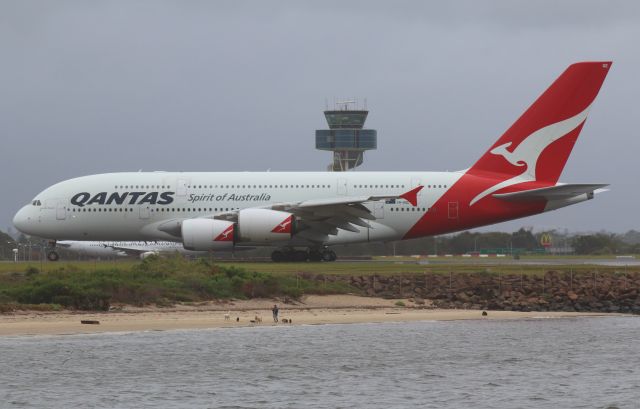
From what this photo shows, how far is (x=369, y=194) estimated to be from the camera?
52656 millimetres

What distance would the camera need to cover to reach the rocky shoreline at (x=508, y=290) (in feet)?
135

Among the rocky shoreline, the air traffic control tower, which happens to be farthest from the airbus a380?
the air traffic control tower

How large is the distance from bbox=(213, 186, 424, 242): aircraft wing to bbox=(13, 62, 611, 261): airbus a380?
3.5 inches

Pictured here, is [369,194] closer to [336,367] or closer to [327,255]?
[327,255]

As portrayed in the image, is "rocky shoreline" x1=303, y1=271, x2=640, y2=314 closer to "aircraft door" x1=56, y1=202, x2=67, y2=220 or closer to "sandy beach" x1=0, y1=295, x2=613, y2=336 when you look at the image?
"sandy beach" x1=0, y1=295, x2=613, y2=336

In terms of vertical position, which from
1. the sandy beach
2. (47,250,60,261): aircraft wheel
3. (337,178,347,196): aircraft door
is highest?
(337,178,347,196): aircraft door

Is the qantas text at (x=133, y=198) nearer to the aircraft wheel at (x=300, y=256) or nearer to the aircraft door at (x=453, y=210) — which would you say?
the aircraft wheel at (x=300, y=256)

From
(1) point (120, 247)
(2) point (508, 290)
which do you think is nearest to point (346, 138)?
(1) point (120, 247)

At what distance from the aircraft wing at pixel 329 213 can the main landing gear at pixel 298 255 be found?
116 centimetres

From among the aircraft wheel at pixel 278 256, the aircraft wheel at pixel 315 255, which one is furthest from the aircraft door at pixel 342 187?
the aircraft wheel at pixel 278 256

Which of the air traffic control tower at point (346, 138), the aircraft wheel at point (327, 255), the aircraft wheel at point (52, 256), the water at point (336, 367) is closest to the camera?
the water at point (336, 367)

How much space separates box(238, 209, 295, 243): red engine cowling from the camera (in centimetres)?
Answer: 5053

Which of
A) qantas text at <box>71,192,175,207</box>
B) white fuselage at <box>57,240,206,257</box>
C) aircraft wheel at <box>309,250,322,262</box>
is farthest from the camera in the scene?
white fuselage at <box>57,240,206,257</box>

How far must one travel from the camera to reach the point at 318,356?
1182 inches
